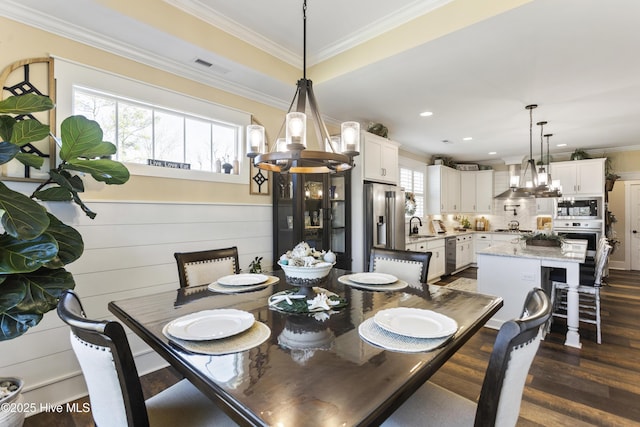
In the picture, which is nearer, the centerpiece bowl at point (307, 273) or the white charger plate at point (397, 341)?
the white charger plate at point (397, 341)

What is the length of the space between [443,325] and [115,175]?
1984 mm

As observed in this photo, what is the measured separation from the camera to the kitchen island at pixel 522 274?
9.82 feet

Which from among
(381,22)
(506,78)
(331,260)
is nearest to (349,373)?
(331,260)

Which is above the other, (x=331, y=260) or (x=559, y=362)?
(x=331, y=260)

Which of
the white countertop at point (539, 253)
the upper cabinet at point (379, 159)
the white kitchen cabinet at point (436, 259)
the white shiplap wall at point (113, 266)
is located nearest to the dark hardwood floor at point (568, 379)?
the white shiplap wall at point (113, 266)

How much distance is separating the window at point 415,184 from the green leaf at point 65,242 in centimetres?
522

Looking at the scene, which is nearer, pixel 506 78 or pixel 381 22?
pixel 381 22

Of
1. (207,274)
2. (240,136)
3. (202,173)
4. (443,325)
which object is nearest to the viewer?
(443,325)

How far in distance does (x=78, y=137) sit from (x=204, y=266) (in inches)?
43.7

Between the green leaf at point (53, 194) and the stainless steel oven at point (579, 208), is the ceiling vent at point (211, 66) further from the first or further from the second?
the stainless steel oven at point (579, 208)

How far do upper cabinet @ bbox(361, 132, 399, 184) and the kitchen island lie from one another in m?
1.68

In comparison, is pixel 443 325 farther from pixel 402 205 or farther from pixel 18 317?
pixel 402 205

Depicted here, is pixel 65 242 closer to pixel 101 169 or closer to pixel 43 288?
pixel 43 288

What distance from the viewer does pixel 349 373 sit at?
941mm
